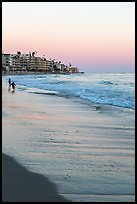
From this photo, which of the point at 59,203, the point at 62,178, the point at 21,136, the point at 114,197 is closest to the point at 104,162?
the point at 62,178

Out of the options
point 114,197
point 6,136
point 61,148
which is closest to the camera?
point 114,197

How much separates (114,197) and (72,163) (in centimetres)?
207

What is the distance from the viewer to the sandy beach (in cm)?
505

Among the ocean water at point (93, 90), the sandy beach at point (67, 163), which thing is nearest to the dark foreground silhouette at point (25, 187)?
the sandy beach at point (67, 163)

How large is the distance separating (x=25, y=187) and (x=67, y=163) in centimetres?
181

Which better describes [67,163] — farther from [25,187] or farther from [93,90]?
[93,90]

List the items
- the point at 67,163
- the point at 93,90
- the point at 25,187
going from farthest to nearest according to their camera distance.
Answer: the point at 93,90 → the point at 67,163 → the point at 25,187

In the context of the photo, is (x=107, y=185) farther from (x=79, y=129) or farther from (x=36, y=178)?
(x=79, y=129)

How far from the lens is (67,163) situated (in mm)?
6910

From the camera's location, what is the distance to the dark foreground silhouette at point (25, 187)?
474 cm

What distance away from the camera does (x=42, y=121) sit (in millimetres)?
13383

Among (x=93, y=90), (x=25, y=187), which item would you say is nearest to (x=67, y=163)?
(x=25, y=187)

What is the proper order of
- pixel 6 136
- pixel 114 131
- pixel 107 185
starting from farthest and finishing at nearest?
pixel 114 131 → pixel 6 136 → pixel 107 185

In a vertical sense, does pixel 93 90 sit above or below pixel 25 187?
above
